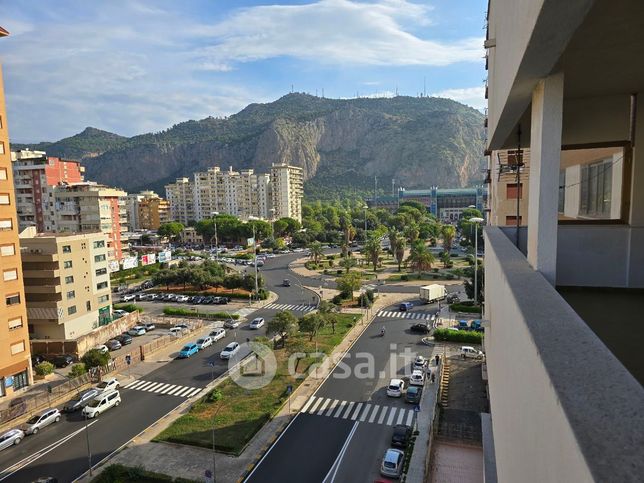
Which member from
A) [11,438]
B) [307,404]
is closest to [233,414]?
[307,404]

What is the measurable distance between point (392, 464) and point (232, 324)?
1850cm

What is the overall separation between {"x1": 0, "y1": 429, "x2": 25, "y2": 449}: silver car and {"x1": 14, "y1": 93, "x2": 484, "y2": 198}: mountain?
12676 centimetres

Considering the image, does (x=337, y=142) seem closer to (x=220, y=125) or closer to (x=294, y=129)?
(x=294, y=129)

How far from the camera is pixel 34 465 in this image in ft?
46.5

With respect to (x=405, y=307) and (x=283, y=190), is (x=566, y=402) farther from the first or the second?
(x=283, y=190)

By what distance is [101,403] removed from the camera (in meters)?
17.7

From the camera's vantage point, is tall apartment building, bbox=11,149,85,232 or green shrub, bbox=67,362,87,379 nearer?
green shrub, bbox=67,362,87,379

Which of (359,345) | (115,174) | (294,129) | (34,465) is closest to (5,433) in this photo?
(34,465)

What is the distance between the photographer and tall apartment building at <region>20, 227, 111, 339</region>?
25.0m

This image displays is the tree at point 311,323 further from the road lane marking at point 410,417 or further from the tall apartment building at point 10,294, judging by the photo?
the tall apartment building at point 10,294

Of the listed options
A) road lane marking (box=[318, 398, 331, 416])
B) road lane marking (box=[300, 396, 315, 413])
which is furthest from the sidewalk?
road lane marking (box=[318, 398, 331, 416])

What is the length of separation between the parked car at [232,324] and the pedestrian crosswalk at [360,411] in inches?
Answer: 493

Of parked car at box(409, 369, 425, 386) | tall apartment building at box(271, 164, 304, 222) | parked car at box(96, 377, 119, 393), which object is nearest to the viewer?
parked car at box(409, 369, 425, 386)

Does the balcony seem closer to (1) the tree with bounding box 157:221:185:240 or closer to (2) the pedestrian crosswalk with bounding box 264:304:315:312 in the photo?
(2) the pedestrian crosswalk with bounding box 264:304:315:312
